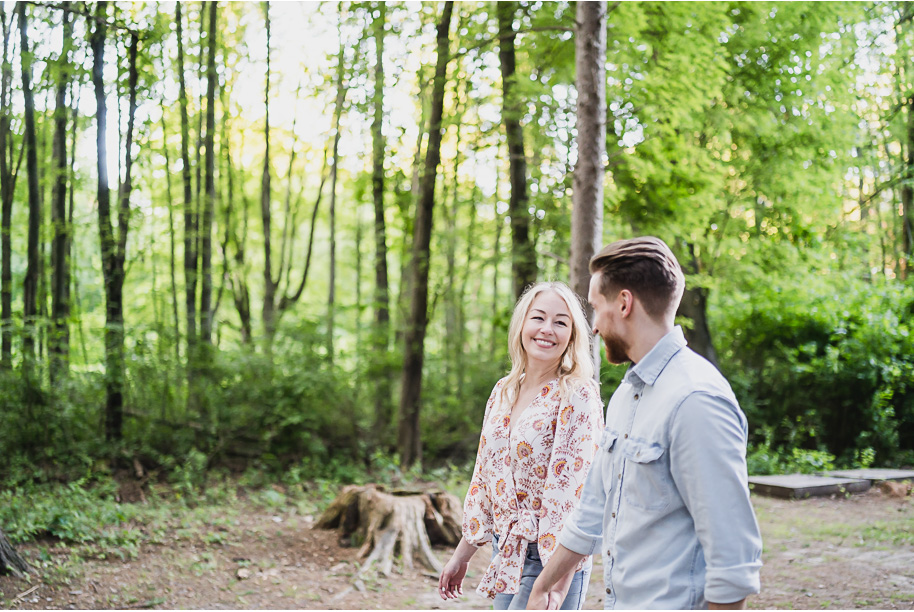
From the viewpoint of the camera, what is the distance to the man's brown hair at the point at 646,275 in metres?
1.83

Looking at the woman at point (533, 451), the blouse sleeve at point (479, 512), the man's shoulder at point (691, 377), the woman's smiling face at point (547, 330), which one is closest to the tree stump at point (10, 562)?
the woman at point (533, 451)

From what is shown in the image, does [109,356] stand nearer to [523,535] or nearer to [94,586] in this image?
[94,586]

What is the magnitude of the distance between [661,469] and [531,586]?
1.09m

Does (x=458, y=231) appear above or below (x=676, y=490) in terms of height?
above

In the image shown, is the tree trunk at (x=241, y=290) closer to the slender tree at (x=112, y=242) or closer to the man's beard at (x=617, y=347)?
the slender tree at (x=112, y=242)

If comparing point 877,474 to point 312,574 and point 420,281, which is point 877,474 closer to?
point 420,281

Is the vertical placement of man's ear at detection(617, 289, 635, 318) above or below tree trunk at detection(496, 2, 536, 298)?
below

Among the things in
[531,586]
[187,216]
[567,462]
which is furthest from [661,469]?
[187,216]

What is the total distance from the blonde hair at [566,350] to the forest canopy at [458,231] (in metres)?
4.18

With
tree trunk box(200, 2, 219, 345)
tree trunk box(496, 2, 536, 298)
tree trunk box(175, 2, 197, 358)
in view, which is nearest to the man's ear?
tree trunk box(496, 2, 536, 298)

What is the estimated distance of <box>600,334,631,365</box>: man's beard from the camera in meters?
1.88

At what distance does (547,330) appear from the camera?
2.75 m

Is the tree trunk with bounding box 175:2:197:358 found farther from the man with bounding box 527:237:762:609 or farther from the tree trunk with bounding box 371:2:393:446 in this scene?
the man with bounding box 527:237:762:609

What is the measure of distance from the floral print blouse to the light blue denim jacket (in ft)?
1.91
